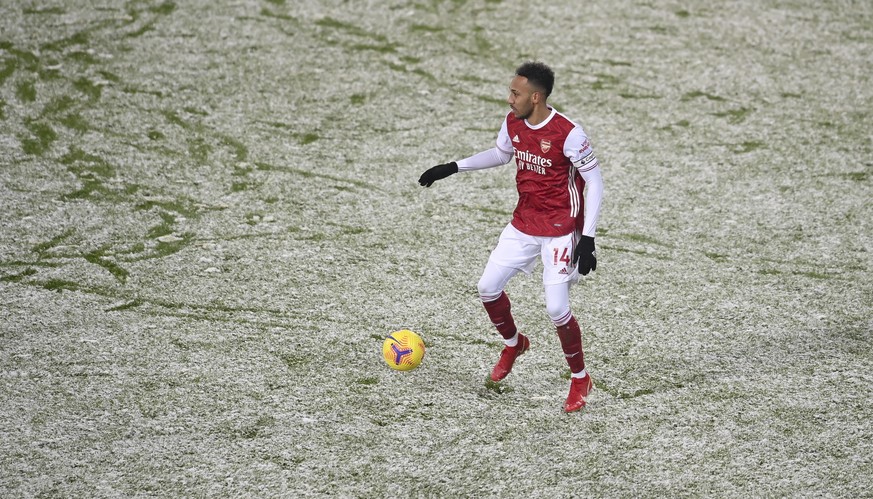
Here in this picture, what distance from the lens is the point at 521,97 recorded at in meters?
6.39

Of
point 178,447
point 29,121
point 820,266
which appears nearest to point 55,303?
point 178,447

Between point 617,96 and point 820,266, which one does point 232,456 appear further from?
point 617,96

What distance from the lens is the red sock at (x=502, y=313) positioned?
267 inches

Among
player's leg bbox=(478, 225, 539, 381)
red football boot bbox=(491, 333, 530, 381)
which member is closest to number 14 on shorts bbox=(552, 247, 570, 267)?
player's leg bbox=(478, 225, 539, 381)

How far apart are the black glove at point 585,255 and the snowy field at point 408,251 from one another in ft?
3.89

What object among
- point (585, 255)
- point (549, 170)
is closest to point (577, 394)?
point (585, 255)

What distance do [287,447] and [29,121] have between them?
7.29 meters

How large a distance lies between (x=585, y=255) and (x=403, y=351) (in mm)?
1701

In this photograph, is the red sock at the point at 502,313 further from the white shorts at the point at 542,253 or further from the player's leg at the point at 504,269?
the white shorts at the point at 542,253

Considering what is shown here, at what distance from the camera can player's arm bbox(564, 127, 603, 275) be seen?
6289mm

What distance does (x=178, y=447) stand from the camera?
6.23 m

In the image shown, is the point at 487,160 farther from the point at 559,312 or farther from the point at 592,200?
the point at 559,312

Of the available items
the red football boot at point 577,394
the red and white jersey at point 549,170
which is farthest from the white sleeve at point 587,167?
the red football boot at point 577,394

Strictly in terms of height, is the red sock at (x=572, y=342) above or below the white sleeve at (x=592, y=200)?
below
